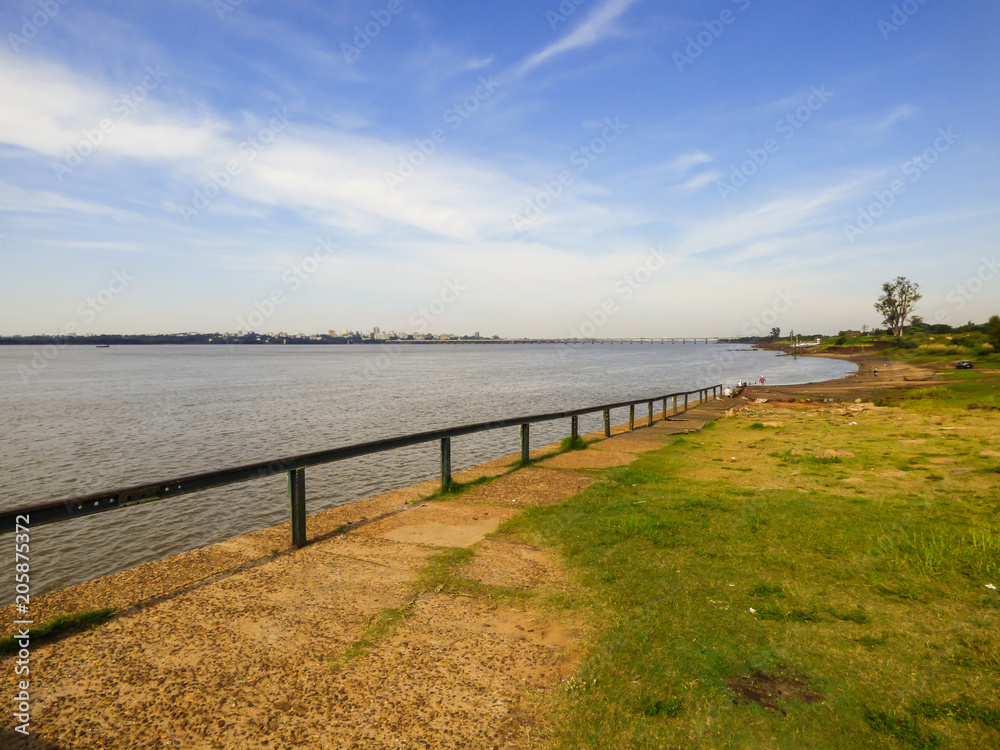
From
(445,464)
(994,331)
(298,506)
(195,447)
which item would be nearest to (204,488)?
(298,506)

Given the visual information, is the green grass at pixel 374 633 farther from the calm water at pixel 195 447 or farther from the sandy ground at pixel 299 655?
the calm water at pixel 195 447

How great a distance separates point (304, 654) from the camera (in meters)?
4.11

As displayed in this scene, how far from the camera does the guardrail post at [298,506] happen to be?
655cm

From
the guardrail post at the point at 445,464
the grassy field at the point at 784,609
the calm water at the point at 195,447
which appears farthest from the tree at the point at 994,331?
the guardrail post at the point at 445,464

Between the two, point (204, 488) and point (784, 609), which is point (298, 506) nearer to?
point (204, 488)

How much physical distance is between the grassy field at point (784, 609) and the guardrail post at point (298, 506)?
3.15m

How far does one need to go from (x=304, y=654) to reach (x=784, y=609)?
431 cm

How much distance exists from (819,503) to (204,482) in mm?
8743

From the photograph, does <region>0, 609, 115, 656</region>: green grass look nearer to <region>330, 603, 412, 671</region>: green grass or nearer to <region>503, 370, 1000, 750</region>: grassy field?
<region>330, 603, 412, 671</region>: green grass

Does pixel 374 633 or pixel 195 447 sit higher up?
pixel 374 633

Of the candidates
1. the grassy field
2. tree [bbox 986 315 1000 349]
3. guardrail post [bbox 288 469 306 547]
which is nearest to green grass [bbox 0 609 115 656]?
guardrail post [bbox 288 469 306 547]

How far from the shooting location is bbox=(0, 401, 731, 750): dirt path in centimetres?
327

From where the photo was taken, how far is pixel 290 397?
44375 millimetres

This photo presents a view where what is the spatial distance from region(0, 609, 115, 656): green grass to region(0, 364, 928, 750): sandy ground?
0.12 meters
